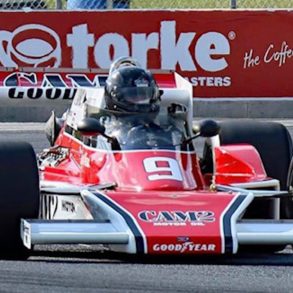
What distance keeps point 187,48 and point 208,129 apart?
331 inches

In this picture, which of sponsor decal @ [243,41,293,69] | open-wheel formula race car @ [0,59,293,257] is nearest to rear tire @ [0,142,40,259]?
open-wheel formula race car @ [0,59,293,257]

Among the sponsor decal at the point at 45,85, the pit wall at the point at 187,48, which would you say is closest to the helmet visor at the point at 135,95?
the sponsor decal at the point at 45,85

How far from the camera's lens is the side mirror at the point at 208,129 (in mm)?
9953

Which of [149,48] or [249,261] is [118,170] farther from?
[149,48]

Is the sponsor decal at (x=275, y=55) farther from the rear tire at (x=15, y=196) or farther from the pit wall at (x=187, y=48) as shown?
the rear tire at (x=15, y=196)

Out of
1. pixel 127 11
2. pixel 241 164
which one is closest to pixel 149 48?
pixel 127 11

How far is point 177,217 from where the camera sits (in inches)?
346

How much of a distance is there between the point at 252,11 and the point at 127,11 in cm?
160

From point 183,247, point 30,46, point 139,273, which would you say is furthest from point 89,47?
point 139,273

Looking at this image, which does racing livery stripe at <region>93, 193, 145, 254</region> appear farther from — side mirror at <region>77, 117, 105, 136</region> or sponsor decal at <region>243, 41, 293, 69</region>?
sponsor decal at <region>243, 41, 293, 69</region>

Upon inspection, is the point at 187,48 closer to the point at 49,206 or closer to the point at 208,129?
the point at 208,129

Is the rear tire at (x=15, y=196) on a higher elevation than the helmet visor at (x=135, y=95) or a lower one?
lower

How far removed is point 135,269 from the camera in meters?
8.55

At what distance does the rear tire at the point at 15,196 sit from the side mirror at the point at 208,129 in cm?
138
